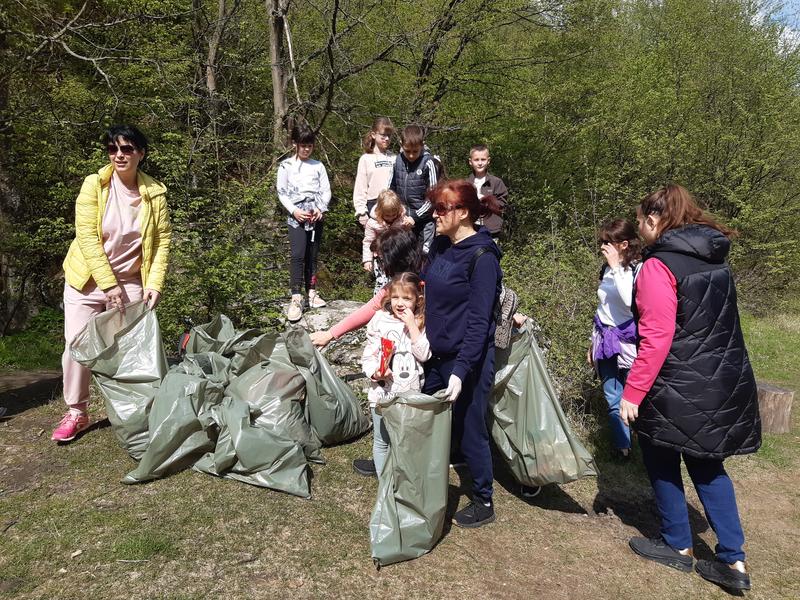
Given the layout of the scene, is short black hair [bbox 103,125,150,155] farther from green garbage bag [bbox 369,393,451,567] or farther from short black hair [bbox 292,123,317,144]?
green garbage bag [bbox 369,393,451,567]

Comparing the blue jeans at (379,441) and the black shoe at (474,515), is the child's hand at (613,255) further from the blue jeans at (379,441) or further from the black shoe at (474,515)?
the blue jeans at (379,441)

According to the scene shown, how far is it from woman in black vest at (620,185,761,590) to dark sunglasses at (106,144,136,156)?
8.99ft

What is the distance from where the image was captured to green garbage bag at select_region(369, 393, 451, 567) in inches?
95.6

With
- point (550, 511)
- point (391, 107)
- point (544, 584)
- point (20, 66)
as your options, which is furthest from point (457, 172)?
point (544, 584)

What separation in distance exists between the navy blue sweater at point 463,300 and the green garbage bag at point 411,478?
0.79 ft

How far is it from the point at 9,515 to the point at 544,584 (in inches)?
98.7

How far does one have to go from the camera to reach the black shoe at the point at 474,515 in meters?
2.81

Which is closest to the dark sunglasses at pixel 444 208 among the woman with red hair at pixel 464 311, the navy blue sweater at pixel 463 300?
the woman with red hair at pixel 464 311

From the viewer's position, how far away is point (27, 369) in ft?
18.5

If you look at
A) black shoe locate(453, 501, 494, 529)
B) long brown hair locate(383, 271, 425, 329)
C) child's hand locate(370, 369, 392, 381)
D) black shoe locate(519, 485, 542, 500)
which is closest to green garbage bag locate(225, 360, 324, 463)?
child's hand locate(370, 369, 392, 381)

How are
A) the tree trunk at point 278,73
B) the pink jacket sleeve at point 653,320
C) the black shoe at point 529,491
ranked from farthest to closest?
the tree trunk at point 278,73 < the black shoe at point 529,491 < the pink jacket sleeve at point 653,320

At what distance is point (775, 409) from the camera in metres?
4.69

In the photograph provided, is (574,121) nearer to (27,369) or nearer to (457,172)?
(457,172)

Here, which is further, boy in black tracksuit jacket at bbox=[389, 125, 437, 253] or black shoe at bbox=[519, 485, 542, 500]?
boy in black tracksuit jacket at bbox=[389, 125, 437, 253]
